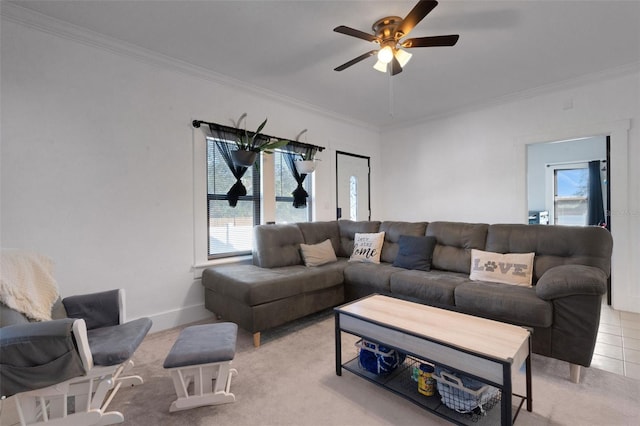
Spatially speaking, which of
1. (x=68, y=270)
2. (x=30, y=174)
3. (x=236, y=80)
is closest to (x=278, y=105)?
(x=236, y=80)

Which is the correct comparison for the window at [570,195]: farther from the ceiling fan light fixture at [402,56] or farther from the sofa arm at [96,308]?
the sofa arm at [96,308]

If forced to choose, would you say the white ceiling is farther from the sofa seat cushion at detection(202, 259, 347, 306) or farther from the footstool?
the footstool

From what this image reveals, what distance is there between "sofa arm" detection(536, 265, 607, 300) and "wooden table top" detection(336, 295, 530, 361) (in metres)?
0.54

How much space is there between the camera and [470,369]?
1.47 meters

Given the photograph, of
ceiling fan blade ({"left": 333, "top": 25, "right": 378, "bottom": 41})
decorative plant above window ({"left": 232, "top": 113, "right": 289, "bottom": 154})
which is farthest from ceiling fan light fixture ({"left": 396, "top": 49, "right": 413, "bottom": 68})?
decorative plant above window ({"left": 232, "top": 113, "right": 289, "bottom": 154})

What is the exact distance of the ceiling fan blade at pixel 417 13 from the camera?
1728 mm

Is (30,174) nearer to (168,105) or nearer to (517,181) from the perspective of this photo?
(168,105)

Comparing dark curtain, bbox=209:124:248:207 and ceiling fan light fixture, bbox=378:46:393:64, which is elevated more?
ceiling fan light fixture, bbox=378:46:393:64

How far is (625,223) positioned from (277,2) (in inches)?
167

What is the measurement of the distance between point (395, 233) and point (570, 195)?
4.42m

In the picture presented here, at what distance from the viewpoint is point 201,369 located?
1.72 meters

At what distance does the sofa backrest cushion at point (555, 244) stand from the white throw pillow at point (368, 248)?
3.86 feet

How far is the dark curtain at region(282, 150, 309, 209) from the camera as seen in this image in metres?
4.07

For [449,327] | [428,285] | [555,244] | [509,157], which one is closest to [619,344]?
[555,244]
